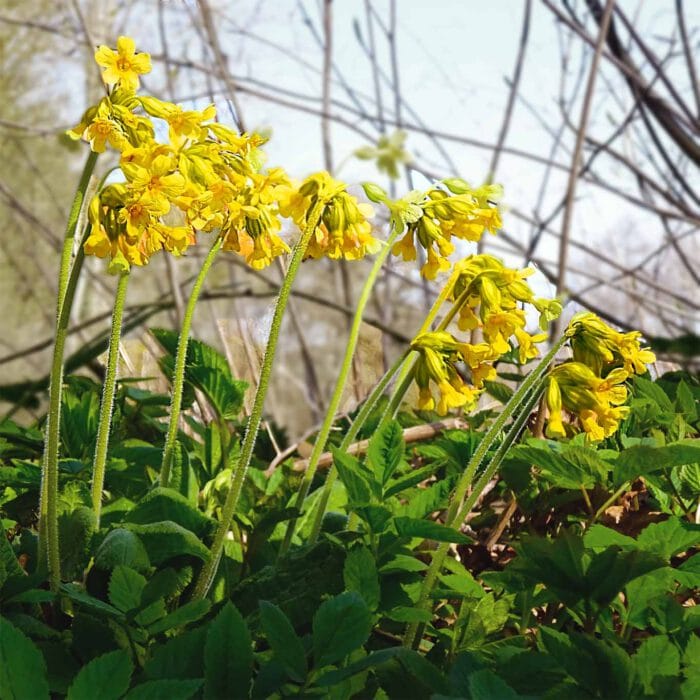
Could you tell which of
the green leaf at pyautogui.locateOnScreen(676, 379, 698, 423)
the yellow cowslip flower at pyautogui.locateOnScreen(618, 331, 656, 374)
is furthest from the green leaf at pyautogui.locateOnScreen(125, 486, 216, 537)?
the green leaf at pyautogui.locateOnScreen(676, 379, 698, 423)

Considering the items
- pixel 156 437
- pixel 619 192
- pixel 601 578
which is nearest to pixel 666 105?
pixel 619 192

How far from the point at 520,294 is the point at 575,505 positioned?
24cm

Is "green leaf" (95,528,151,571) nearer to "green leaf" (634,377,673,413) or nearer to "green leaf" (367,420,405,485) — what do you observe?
"green leaf" (367,420,405,485)

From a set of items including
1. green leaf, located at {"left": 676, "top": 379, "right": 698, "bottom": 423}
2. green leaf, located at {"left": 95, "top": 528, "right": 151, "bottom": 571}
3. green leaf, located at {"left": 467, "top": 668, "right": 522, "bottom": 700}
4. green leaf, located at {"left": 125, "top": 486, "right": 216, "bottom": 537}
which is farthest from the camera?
green leaf, located at {"left": 676, "top": 379, "right": 698, "bottom": 423}

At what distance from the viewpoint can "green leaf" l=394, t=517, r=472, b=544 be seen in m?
0.65

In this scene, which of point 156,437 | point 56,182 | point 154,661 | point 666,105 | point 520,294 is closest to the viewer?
point 154,661

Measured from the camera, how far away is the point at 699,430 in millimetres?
1090

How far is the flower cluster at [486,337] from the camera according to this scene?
2.73 feet

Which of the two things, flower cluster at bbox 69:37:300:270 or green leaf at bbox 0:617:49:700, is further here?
flower cluster at bbox 69:37:300:270

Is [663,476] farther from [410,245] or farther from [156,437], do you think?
[156,437]

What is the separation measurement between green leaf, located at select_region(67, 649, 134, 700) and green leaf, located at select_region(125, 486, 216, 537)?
0.32 meters

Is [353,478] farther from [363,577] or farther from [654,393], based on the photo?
[654,393]

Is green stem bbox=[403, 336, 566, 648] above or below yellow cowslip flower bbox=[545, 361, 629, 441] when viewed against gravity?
below

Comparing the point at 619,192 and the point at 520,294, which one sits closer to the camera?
the point at 520,294
